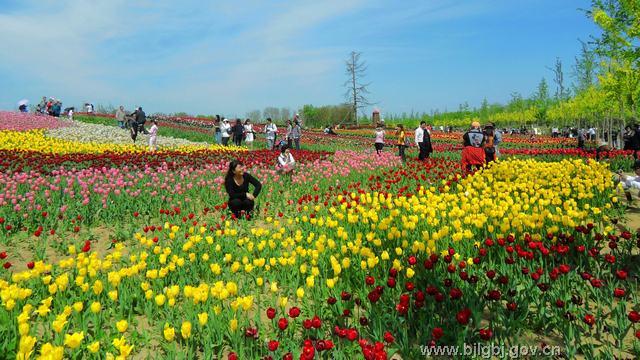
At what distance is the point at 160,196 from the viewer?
961 centimetres

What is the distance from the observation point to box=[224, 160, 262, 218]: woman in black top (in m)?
8.16

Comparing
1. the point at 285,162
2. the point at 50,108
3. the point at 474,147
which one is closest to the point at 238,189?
the point at 285,162

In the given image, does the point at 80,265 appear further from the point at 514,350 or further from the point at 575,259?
the point at 575,259

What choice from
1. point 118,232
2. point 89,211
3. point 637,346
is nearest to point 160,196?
point 89,211

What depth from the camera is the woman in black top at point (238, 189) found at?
26.8 ft

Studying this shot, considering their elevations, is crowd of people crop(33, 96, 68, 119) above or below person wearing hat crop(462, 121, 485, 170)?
above

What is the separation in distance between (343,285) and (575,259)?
283 centimetres

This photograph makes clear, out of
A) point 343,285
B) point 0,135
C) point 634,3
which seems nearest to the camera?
point 343,285

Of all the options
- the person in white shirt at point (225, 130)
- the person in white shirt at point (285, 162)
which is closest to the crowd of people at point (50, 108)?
the person in white shirt at point (225, 130)

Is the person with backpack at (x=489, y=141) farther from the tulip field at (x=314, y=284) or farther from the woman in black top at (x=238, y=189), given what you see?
the woman in black top at (x=238, y=189)

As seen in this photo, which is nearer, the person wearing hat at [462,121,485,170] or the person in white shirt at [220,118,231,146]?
the person wearing hat at [462,121,485,170]

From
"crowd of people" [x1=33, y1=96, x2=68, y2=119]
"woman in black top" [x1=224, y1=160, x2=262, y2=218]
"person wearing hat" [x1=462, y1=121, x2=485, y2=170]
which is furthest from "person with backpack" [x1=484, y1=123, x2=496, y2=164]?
"crowd of people" [x1=33, y1=96, x2=68, y2=119]

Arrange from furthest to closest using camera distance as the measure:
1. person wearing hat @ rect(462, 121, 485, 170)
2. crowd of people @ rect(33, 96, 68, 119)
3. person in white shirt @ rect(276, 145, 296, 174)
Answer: crowd of people @ rect(33, 96, 68, 119)
person in white shirt @ rect(276, 145, 296, 174)
person wearing hat @ rect(462, 121, 485, 170)

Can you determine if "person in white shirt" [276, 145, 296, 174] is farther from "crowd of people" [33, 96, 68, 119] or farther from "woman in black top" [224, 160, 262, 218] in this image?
"crowd of people" [33, 96, 68, 119]
